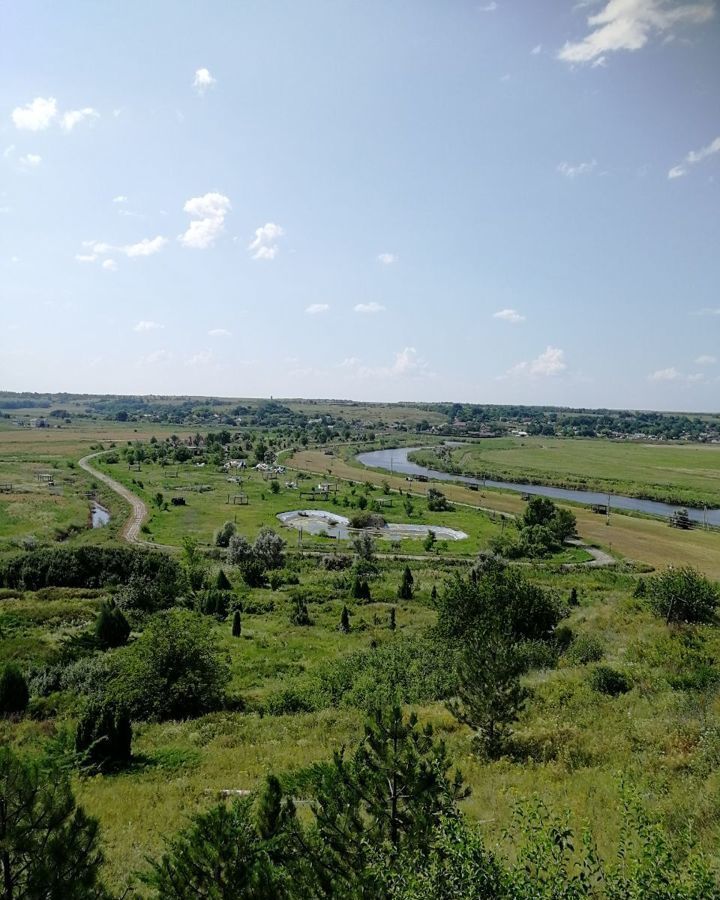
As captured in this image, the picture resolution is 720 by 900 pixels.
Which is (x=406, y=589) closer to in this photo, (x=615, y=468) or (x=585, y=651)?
(x=585, y=651)

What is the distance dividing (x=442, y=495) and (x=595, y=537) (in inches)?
1242

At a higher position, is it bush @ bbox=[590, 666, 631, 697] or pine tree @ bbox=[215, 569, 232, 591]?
bush @ bbox=[590, 666, 631, 697]

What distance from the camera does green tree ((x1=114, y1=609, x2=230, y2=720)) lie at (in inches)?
806

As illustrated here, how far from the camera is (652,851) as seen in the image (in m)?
4.96

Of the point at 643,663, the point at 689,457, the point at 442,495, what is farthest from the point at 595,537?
the point at 689,457

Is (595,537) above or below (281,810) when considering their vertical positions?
below

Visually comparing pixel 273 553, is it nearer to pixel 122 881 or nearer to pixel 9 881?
pixel 122 881

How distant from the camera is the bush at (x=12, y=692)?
63.6 ft

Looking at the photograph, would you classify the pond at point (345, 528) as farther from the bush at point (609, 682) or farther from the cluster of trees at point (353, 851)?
the cluster of trees at point (353, 851)

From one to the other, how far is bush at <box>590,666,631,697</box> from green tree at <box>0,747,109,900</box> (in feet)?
56.3

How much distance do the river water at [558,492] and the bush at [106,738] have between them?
299ft

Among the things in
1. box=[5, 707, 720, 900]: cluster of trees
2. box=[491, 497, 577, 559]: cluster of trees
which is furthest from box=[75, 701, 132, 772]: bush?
box=[491, 497, 577, 559]: cluster of trees

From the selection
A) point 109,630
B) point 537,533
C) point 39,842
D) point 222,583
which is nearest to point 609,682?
point 39,842

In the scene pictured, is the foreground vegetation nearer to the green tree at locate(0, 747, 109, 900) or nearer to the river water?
the green tree at locate(0, 747, 109, 900)
